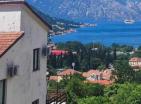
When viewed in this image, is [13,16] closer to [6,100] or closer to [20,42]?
[20,42]

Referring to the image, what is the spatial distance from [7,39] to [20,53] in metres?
0.36

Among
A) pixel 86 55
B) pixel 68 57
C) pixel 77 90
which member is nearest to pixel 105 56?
pixel 86 55

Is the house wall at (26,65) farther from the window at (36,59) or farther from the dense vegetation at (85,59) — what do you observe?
the dense vegetation at (85,59)

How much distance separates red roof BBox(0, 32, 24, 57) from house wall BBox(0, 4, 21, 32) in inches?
5.8

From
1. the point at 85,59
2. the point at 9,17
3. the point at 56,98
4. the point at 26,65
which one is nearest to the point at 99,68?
the point at 85,59

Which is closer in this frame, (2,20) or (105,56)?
(2,20)

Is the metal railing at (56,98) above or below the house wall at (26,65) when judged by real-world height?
below

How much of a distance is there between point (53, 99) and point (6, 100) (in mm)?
2296

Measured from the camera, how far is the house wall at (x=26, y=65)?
22.1 ft

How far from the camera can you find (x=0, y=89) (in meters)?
6.64

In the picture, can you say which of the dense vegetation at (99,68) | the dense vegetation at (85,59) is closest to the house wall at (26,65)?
the dense vegetation at (99,68)

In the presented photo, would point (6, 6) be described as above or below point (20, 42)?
above

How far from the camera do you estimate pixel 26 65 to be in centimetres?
716

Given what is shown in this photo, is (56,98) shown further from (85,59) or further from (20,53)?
(85,59)
